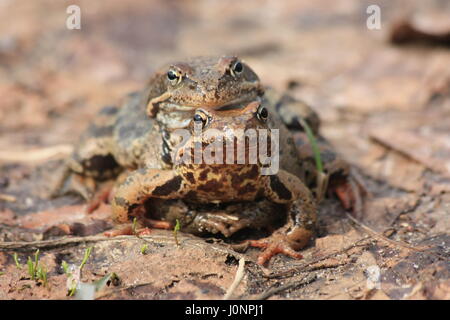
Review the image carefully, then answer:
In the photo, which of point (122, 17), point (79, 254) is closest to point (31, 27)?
point (122, 17)

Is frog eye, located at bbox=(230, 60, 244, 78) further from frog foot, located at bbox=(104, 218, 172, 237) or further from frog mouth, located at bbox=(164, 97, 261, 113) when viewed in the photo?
frog foot, located at bbox=(104, 218, 172, 237)

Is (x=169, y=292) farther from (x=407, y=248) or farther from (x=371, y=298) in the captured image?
(x=407, y=248)

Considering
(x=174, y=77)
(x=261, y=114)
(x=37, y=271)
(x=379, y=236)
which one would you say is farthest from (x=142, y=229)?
(x=379, y=236)

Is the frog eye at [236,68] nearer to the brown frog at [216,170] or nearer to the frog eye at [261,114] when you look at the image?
the brown frog at [216,170]

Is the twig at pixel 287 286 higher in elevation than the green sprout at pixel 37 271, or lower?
lower

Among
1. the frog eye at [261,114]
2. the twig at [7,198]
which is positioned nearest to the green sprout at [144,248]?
the frog eye at [261,114]

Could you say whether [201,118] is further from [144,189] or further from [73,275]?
[73,275]

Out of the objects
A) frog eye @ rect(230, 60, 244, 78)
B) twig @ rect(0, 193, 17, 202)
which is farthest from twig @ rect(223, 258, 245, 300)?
twig @ rect(0, 193, 17, 202)
